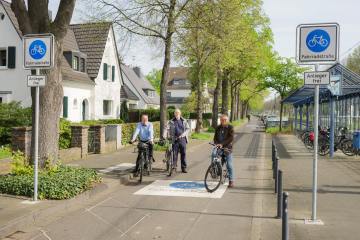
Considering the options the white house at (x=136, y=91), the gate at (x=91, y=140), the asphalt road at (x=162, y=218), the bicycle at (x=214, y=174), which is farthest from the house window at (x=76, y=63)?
the bicycle at (x=214, y=174)

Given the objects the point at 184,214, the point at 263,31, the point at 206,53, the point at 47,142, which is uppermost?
the point at 263,31

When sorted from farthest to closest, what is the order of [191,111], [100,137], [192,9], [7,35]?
[191,111], [7,35], [192,9], [100,137]

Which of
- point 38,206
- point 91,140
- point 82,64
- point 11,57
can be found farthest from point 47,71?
point 82,64

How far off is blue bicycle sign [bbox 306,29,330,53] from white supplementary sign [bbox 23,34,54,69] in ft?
14.8

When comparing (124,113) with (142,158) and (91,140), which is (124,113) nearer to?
(91,140)

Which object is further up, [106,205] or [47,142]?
[47,142]

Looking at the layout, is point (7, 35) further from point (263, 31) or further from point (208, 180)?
point (263, 31)

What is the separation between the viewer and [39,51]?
8344 millimetres

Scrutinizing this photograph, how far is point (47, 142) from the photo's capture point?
10.1 metres

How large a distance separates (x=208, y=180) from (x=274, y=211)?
2385mm

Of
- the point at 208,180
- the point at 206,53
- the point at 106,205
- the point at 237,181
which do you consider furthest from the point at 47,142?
the point at 206,53

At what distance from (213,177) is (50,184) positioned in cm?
373

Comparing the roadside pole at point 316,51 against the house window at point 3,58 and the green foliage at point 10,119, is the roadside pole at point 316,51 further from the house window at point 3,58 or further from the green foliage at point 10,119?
the house window at point 3,58

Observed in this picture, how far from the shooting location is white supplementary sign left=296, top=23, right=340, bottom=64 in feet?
24.2
